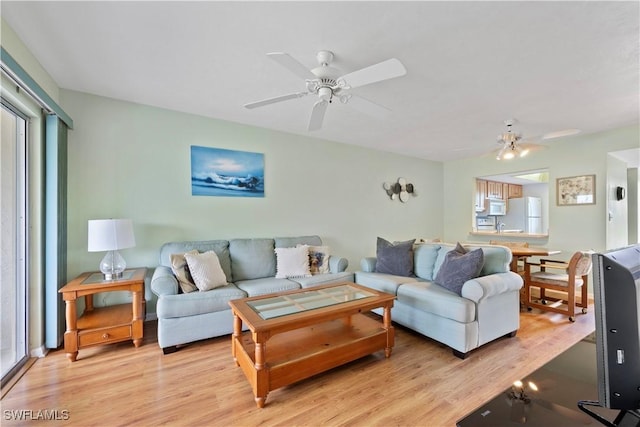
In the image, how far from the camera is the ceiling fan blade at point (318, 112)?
7.59 ft

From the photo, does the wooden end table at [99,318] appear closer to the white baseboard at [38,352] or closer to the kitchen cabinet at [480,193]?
the white baseboard at [38,352]

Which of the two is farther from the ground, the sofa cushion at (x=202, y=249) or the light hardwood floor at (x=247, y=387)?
the sofa cushion at (x=202, y=249)

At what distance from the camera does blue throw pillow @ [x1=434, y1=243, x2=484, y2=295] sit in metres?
2.50

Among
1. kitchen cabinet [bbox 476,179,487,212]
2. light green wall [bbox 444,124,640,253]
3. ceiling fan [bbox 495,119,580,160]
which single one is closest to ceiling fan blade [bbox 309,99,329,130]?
ceiling fan [bbox 495,119,580,160]

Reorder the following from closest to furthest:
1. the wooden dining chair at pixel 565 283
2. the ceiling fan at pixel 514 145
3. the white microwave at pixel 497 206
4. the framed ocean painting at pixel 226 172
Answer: the wooden dining chair at pixel 565 283, the ceiling fan at pixel 514 145, the framed ocean painting at pixel 226 172, the white microwave at pixel 497 206

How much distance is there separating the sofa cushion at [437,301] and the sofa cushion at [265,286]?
1.17m

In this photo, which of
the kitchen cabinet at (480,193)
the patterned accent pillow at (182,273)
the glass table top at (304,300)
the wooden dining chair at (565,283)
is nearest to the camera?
the glass table top at (304,300)

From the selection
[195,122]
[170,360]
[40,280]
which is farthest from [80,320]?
[195,122]

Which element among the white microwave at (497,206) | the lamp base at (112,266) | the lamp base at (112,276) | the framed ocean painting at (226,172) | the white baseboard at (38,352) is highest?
the framed ocean painting at (226,172)

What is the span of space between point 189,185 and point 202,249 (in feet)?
2.63

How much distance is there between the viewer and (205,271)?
2.73 metres

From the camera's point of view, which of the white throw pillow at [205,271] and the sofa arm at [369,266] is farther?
the sofa arm at [369,266]

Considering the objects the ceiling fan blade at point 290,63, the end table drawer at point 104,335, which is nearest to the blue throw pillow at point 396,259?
the ceiling fan blade at point 290,63

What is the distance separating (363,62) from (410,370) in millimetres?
2441
